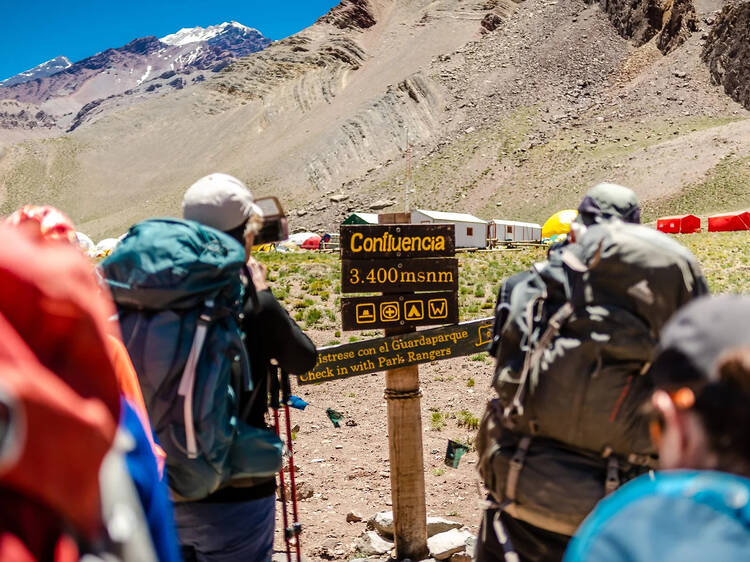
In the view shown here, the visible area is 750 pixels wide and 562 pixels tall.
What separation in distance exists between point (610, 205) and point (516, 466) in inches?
36.9

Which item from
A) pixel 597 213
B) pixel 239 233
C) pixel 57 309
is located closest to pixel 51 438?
pixel 57 309

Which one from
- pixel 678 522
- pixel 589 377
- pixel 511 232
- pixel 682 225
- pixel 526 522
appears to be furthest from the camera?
pixel 511 232

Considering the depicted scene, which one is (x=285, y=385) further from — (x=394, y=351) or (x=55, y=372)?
(x=55, y=372)

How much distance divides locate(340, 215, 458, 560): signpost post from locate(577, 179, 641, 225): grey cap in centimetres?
183

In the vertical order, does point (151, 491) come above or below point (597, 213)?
below

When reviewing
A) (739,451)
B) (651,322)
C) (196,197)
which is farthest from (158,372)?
(739,451)

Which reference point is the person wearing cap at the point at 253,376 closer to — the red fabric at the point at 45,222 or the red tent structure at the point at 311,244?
the red fabric at the point at 45,222

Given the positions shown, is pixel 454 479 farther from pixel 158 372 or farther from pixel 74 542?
pixel 74 542

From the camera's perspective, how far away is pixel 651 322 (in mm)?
2027

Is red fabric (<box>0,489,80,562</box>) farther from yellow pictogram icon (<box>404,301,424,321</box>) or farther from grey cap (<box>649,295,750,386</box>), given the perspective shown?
yellow pictogram icon (<box>404,301,424,321</box>)

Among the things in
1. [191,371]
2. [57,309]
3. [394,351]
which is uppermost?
[57,309]

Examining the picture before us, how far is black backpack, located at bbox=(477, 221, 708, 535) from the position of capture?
6.57 ft

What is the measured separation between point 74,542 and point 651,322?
66.7 inches

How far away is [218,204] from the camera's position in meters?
2.36
